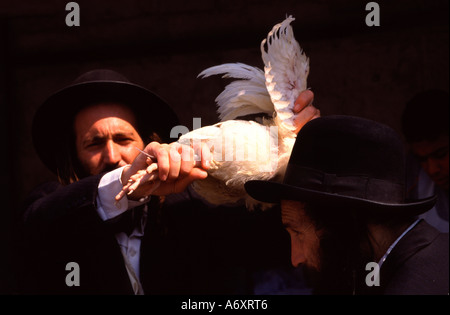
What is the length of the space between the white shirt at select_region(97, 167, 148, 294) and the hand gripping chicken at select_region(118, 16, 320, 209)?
0.44 meters

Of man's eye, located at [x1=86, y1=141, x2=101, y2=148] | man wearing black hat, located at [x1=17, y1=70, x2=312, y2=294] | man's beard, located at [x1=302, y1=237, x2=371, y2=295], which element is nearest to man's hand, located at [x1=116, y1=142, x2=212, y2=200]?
man wearing black hat, located at [x1=17, y1=70, x2=312, y2=294]

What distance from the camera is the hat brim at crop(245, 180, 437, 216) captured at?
81.7 inches

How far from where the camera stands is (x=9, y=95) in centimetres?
439

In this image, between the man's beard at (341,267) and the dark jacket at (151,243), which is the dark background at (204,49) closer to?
the dark jacket at (151,243)

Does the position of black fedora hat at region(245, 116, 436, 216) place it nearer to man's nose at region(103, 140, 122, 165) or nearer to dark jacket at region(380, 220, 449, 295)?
dark jacket at region(380, 220, 449, 295)

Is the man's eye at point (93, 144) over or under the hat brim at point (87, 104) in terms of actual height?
under

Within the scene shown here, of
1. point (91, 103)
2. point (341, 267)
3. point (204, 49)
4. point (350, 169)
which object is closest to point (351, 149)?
point (350, 169)

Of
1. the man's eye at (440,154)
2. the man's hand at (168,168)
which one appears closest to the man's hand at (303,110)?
the man's hand at (168,168)

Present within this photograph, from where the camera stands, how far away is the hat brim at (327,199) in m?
2.07

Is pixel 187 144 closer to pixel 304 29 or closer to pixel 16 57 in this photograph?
pixel 304 29

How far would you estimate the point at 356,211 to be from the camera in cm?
218

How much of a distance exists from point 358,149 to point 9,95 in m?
3.07

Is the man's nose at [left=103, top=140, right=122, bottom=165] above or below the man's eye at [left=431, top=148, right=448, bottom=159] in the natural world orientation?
above

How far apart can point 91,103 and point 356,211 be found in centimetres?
161
